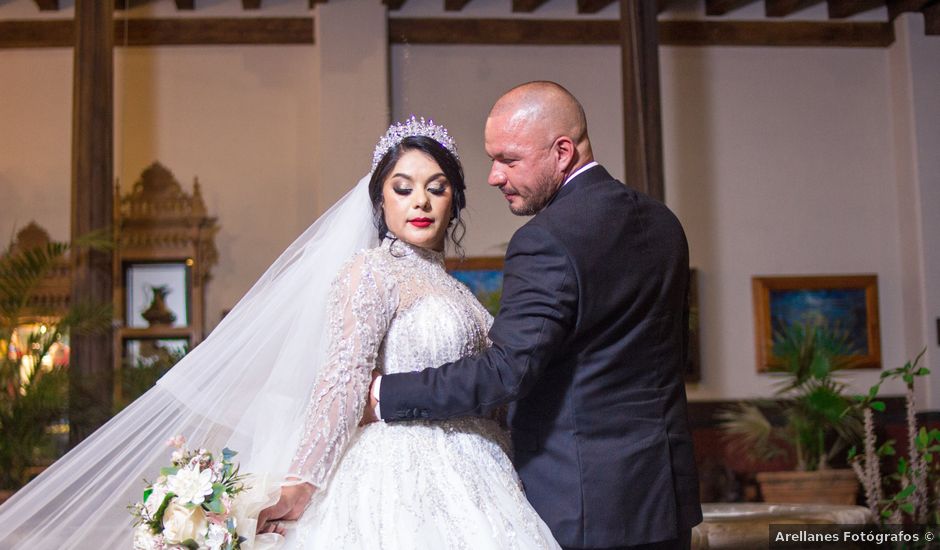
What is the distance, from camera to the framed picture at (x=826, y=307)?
10281 mm

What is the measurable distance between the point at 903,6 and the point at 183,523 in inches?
397

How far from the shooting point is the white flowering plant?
2252 mm

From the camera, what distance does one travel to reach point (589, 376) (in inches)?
Answer: 93.4

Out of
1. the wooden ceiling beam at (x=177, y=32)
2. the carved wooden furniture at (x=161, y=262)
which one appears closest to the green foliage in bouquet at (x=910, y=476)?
the carved wooden furniture at (x=161, y=262)

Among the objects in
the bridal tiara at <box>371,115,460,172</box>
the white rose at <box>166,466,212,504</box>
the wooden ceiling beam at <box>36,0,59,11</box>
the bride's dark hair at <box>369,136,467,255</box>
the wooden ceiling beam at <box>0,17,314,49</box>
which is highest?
the wooden ceiling beam at <box>36,0,59,11</box>

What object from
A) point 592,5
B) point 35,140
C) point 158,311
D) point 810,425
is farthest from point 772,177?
point 35,140

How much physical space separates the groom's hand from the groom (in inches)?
0.4

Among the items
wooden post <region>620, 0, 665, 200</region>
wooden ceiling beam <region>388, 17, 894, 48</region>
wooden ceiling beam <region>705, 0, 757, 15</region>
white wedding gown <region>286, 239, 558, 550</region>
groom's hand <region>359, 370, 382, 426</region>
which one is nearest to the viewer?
white wedding gown <region>286, 239, 558, 550</region>

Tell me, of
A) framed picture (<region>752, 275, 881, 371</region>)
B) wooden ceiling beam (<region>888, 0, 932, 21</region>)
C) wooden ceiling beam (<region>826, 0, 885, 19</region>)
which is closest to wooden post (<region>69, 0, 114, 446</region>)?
framed picture (<region>752, 275, 881, 371</region>)

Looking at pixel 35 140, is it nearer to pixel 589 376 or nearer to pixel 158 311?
pixel 158 311

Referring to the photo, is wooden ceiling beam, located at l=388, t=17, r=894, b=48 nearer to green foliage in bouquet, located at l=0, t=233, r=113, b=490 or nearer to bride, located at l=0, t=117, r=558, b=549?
green foliage in bouquet, located at l=0, t=233, r=113, b=490

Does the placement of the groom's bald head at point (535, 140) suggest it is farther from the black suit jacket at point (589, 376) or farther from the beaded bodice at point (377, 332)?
the beaded bodice at point (377, 332)

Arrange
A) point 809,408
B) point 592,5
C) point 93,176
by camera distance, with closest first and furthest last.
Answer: point 93,176, point 809,408, point 592,5

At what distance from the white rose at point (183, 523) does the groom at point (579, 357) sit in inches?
19.1
